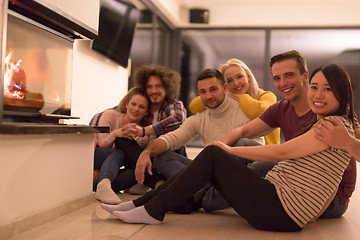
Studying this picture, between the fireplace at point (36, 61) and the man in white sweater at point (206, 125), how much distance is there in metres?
0.64

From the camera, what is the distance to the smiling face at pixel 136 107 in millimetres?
2961

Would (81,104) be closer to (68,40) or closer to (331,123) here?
(68,40)

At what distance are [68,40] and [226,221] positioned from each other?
1371 millimetres

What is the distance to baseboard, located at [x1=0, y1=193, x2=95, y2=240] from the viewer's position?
165 cm

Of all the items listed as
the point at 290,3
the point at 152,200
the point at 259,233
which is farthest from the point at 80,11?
the point at 290,3

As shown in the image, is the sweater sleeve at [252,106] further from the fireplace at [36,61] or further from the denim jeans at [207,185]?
the fireplace at [36,61]

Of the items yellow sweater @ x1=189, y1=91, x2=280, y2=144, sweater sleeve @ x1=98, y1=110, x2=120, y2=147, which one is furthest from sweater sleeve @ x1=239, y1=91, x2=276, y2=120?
sweater sleeve @ x1=98, y1=110, x2=120, y2=147

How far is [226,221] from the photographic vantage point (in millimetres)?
2096

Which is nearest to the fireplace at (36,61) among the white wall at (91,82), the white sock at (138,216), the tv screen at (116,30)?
the white sock at (138,216)

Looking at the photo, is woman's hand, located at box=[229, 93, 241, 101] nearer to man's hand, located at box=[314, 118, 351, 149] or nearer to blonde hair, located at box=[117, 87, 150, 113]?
blonde hair, located at box=[117, 87, 150, 113]

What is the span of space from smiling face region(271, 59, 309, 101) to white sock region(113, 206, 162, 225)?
996 mm

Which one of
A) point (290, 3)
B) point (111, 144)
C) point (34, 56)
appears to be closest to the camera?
point (34, 56)

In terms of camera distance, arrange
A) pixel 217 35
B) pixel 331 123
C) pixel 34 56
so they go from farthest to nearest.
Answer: pixel 217 35, pixel 34 56, pixel 331 123

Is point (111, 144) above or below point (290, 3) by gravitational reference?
below
